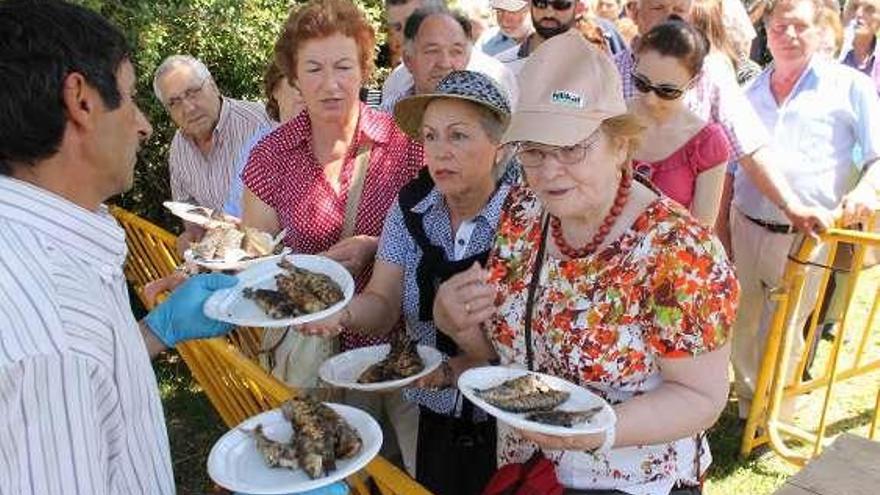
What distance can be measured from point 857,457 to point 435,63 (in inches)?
108

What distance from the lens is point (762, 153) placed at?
14.2 ft

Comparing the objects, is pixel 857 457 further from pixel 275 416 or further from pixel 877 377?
pixel 877 377

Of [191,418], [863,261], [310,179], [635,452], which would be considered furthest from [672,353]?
[191,418]

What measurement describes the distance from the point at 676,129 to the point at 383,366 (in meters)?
2.14

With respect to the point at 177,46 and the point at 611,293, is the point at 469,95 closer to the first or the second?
the point at 611,293

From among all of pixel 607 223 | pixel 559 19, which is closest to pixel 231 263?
pixel 607 223

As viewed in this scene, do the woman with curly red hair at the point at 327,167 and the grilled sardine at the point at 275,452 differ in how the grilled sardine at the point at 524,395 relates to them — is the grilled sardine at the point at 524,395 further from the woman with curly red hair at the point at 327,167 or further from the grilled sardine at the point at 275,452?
the woman with curly red hair at the point at 327,167

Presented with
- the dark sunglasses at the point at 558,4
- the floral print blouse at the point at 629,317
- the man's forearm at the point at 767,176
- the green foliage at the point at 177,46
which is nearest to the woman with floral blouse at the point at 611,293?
the floral print blouse at the point at 629,317

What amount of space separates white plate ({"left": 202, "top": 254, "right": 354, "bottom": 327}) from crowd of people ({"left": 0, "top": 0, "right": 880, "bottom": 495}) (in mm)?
65

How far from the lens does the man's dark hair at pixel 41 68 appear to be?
5.31ft

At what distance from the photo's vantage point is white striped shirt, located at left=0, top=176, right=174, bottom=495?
145 cm

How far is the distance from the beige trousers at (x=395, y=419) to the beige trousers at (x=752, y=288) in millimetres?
2398

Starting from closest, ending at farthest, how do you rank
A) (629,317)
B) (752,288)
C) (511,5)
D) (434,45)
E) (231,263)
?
(629,317), (231,263), (434,45), (752,288), (511,5)

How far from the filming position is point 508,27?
6.77 meters
